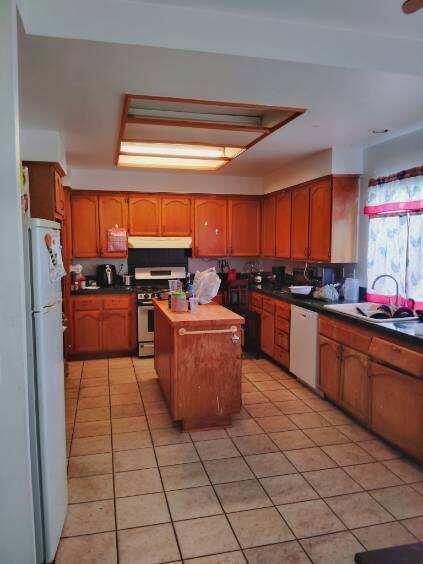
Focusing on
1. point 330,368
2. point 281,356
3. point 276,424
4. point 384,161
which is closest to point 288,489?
point 276,424

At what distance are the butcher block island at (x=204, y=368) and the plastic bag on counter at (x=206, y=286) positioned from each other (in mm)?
526

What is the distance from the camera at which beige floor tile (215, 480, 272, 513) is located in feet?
7.82

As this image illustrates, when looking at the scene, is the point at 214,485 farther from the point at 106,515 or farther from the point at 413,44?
the point at 413,44

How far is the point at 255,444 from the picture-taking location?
123 inches

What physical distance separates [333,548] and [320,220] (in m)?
3.20

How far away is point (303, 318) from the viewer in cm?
425

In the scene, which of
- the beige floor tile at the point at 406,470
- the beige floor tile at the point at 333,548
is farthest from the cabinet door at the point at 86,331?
the beige floor tile at the point at 333,548

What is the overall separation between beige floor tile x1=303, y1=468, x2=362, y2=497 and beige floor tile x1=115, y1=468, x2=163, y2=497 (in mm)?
963

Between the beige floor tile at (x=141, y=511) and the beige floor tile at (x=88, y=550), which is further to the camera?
the beige floor tile at (x=141, y=511)

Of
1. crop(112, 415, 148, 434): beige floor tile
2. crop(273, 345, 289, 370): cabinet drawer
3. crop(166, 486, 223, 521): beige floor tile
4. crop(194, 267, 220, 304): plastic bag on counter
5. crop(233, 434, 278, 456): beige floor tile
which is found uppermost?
crop(194, 267, 220, 304): plastic bag on counter

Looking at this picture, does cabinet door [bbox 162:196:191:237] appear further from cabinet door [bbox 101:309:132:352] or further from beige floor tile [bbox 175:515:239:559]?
beige floor tile [bbox 175:515:239:559]

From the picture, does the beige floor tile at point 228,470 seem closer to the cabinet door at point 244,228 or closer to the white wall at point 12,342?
the white wall at point 12,342

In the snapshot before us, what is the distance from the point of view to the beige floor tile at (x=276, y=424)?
3381mm

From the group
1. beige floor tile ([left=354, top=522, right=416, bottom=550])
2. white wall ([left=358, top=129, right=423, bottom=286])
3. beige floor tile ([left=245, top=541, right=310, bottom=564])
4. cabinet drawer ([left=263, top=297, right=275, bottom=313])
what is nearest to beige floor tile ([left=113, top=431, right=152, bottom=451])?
beige floor tile ([left=245, top=541, right=310, bottom=564])
